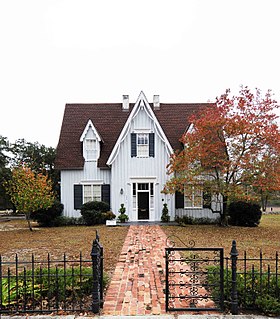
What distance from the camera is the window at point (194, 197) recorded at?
2003 centimetres

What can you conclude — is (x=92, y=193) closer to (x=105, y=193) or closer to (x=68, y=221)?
(x=105, y=193)

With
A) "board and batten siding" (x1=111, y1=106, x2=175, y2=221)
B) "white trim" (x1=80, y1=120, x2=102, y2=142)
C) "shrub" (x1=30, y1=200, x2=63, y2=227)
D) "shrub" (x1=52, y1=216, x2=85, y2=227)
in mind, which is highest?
"white trim" (x1=80, y1=120, x2=102, y2=142)

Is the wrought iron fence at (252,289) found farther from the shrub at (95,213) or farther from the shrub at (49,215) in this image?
the shrub at (49,215)

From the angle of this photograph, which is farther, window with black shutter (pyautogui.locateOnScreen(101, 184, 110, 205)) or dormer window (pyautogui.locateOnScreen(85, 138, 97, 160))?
dormer window (pyautogui.locateOnScreen(85, 138, 97, 160))

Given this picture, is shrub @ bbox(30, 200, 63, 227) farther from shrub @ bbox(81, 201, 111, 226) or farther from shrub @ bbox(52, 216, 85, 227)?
shrub @ bbox(81, 201, 111, 226)

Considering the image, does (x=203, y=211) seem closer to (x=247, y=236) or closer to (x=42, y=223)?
(x=247, y=236)

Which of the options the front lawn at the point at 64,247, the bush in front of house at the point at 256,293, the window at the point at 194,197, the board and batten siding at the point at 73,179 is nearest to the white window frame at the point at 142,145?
the board and batten siding at the point at 73,179

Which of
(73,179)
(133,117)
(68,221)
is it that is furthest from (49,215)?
(133,117)

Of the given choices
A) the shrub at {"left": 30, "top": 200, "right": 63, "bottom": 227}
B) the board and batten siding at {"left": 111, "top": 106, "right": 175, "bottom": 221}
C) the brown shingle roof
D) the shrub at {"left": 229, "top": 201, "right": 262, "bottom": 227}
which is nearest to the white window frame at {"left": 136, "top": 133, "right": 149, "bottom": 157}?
the board and batten siding at {"left": 111, "top": 106, "right": 175, "bottom": 221}

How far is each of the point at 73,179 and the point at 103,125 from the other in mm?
4599

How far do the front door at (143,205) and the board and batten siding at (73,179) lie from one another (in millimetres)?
2621

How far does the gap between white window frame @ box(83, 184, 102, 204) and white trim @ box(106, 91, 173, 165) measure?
6.81 feet

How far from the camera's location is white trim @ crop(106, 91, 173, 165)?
22.4 meters

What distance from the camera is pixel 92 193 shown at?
2352cm
